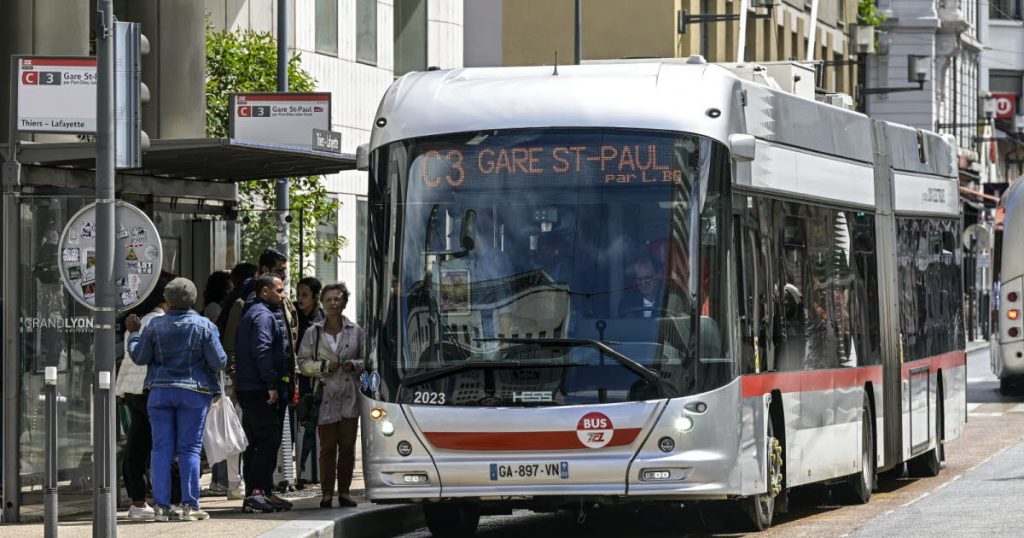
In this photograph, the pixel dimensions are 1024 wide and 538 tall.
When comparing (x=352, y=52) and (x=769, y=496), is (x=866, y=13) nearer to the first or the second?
(x=352, y=52)

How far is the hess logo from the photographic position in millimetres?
13484

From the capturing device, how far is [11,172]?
47.7ft

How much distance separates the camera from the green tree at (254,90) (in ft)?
84.1

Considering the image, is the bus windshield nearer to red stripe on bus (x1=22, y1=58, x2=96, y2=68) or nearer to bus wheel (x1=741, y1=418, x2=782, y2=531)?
bus wheel (x1=741, y1=418, x2=782, y2=531)

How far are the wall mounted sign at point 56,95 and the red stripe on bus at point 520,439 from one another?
9.46 ft

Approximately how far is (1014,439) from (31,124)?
15399 millimetres

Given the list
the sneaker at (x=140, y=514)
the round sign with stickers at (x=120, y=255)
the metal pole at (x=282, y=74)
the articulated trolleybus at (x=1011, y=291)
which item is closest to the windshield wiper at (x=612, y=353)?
the round sign with stickers at (x=120, y=255)

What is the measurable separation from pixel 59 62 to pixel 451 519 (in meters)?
4.13

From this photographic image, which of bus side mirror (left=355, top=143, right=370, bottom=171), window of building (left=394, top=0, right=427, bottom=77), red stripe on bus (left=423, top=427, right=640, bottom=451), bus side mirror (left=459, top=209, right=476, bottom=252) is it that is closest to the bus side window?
red stripe on bus (left=423, top=427, right=640, bottom=451)

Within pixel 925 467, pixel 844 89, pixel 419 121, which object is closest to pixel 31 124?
pixel 419 121

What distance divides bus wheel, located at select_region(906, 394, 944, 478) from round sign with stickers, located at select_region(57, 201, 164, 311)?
32.3 feet

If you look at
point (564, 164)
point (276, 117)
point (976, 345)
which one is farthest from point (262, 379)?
point (976, 345)

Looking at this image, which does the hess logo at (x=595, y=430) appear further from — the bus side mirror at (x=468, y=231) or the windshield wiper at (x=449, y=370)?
the bus side mirror at (x=468, y=231)

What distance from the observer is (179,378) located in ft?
48.3
